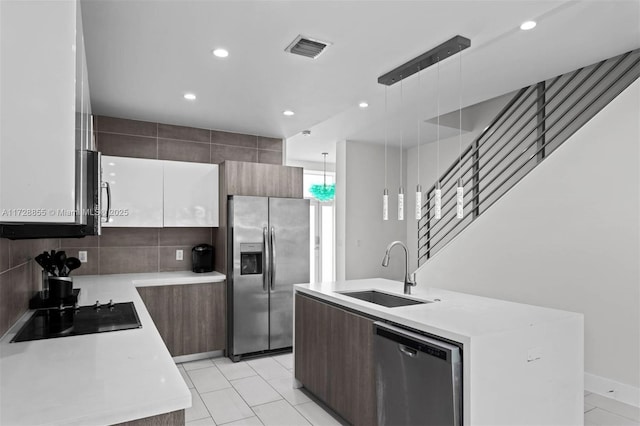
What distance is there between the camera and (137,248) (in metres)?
4.30

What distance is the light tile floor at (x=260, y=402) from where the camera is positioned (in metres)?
2.85

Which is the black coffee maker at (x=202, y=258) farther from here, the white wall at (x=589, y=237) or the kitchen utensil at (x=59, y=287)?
the white wall at (x=589, y=237)

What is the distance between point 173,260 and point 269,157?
5.54 ft

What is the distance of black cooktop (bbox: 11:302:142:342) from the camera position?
6.30ft

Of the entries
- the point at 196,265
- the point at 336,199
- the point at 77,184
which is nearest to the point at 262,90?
the point at 196,265

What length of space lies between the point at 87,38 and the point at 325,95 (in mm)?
1862

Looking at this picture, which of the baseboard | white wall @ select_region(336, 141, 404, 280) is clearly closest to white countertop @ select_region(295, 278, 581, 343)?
the baseboard

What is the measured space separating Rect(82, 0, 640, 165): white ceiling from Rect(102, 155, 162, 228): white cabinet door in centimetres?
53

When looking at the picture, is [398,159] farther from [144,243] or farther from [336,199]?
[144,243]

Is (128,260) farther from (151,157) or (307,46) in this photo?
(307,46)

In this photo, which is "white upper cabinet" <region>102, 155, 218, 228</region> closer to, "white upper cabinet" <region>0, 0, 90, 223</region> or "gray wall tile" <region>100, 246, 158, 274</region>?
"gray wall tile" <region>100, 246, 158, 274</region>

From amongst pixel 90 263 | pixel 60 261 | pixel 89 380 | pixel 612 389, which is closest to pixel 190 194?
pixel 90 263

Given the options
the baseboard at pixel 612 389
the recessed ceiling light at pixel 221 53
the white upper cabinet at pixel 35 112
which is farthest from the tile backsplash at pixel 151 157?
the baseboard at pixel 612 389

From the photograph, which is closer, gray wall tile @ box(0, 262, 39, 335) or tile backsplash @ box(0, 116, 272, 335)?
gray wall tile @ box(0, 262, 39, 335)
